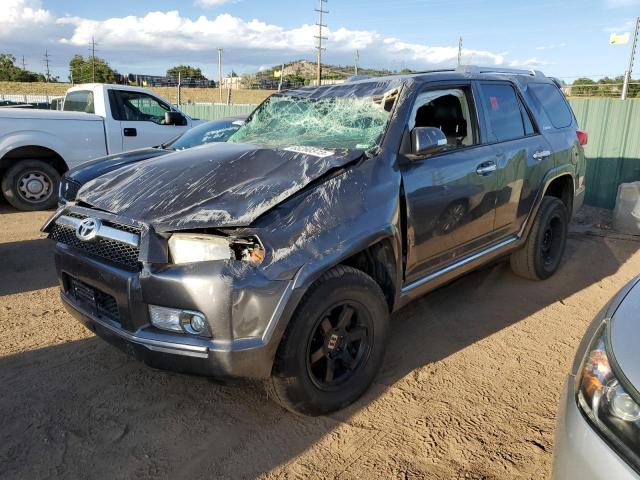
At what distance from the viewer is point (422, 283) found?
349cm

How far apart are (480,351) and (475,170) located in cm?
131

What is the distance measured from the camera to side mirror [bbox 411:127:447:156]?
321cm

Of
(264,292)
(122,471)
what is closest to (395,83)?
(264,292)

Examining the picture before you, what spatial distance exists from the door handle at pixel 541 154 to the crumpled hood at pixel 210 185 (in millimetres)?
2182

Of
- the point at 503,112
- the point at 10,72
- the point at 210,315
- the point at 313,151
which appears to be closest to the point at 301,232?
the point at 210,315

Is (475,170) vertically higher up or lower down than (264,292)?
higher up

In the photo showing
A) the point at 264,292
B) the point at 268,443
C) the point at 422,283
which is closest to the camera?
the point at 264,292

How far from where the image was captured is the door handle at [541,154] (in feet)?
14.9

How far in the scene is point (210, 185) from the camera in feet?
9.33

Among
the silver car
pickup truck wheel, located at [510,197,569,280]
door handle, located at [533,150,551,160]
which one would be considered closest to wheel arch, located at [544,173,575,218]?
pickup truck wheel, located at [510,197,569,280]

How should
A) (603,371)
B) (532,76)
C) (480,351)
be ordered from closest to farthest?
(603,371)
(480,351)
(532,76)

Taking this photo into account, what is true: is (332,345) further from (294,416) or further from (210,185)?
(210,185)

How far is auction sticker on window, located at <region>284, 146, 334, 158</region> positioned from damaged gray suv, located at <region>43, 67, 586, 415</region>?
25 mm

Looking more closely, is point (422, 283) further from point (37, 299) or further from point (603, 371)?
point (37, 299)
